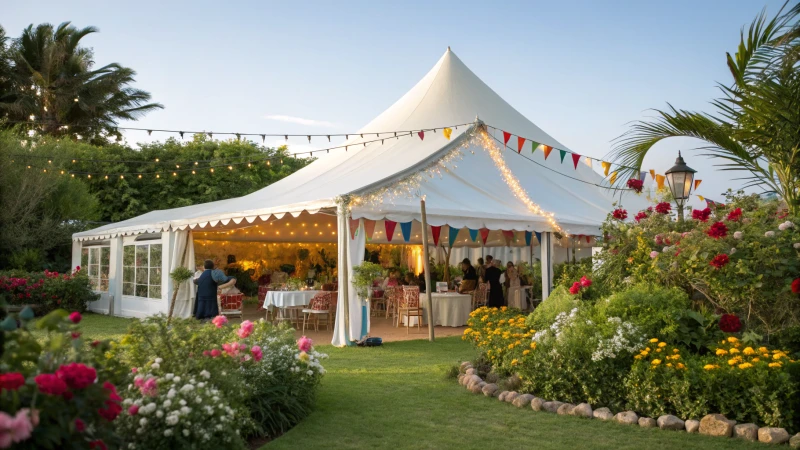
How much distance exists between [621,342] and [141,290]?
11.3 m

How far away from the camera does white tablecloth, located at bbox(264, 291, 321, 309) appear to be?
10945mm

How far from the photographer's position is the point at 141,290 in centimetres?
1349

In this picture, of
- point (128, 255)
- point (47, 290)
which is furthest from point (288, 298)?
point (47, 290)

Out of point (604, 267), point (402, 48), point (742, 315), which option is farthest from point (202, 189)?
point (742, 315)

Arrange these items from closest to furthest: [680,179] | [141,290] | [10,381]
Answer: [10,381] < [680,179] < [141,290]

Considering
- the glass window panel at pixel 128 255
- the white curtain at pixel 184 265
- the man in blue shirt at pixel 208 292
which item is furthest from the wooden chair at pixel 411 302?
the glass window panel at pixel 128 255

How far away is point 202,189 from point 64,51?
721 cm

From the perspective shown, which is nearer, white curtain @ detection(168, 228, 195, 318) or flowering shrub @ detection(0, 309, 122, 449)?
flowering shrub @ detection(0, 309, 122, 449)

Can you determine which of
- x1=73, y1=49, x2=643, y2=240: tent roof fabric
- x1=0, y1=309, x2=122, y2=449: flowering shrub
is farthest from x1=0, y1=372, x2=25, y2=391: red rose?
x1=73, y1=49, x2=643, y2=240: tent roof fabric

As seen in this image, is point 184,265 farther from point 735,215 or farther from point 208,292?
point 735,215

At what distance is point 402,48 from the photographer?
37.9 feet

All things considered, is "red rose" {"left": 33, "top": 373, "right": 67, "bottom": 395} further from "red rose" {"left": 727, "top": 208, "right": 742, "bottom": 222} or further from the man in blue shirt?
the man in blue shirt

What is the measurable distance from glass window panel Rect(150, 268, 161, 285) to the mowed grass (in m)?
7.56

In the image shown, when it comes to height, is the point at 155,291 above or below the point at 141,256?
below
